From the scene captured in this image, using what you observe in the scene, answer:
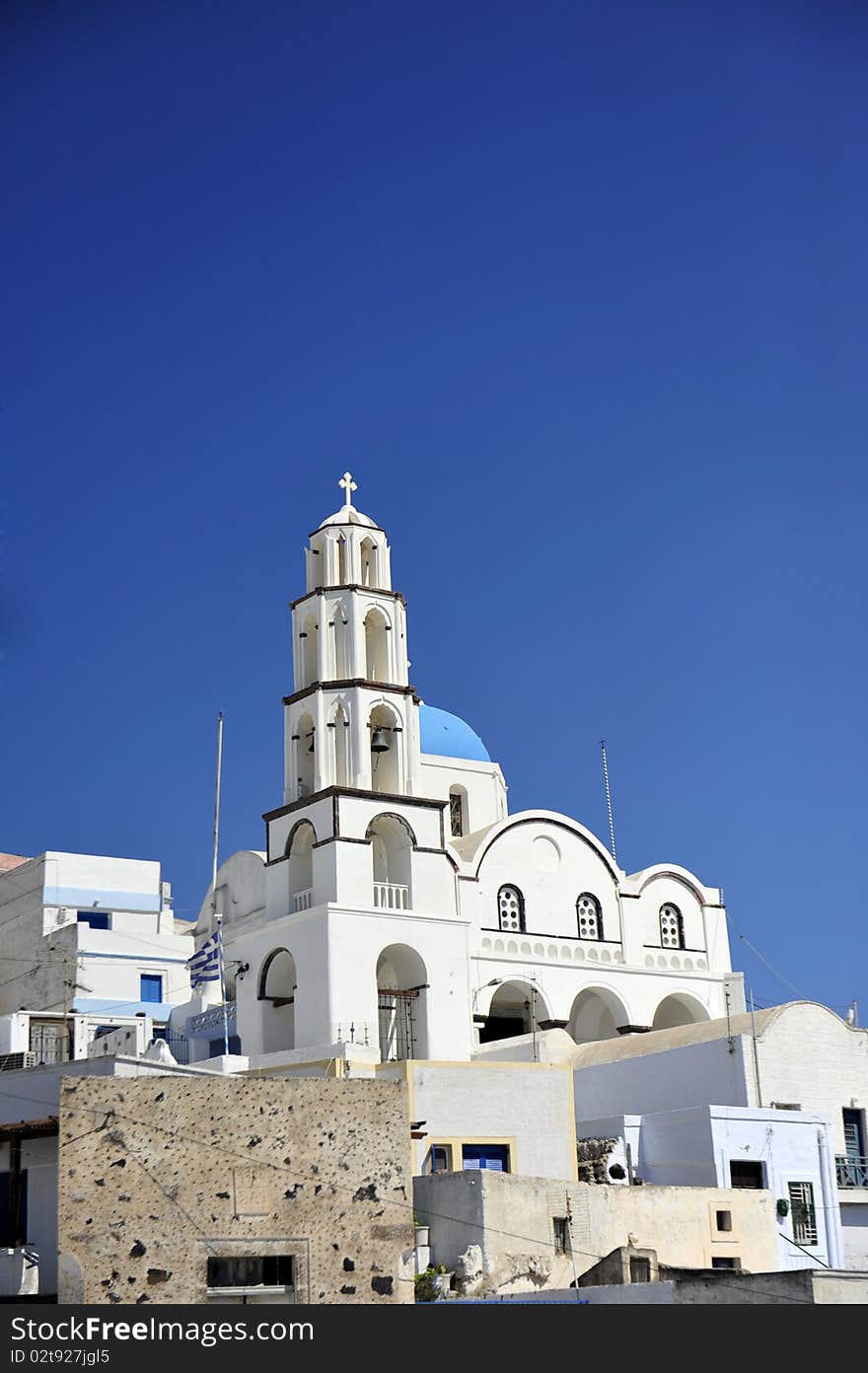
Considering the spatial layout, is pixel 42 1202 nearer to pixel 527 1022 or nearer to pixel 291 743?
pixel 291 743

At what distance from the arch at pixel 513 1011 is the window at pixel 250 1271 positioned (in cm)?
1933

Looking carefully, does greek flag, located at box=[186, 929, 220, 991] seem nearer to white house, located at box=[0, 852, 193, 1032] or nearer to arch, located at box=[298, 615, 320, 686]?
white house, located at box=[0, 852, 193, 1032]

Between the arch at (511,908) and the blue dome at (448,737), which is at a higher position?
the blue dome at (448,737)

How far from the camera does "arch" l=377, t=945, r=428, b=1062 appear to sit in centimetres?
3591

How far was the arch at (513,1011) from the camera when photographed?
1575 inches

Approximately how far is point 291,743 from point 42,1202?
Result: 1818 centimetres

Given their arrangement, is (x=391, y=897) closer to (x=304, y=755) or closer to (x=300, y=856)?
(x=300, y=856)

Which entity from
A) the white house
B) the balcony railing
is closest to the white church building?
the white house

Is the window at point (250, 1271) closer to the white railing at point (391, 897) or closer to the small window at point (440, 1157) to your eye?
the small window at point (440, 1157)

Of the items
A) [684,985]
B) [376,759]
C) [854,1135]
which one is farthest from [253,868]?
[854,1135]

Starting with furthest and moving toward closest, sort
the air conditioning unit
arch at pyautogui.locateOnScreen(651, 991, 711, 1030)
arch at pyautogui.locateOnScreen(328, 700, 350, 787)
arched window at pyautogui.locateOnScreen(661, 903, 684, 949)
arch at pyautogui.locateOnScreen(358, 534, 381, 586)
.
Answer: arched window at pyautogui.locateOnScreen(661, 903, 684, 949)
arch at pyautogui.locateOnScreen(651, 991, 711, 1030)
arch at pyautogui.locateOnScreen(358, 534, 381, 586)
arch at pyautogui.locateOnScreen(328, 700, 350, 787)
the air conditioning unit

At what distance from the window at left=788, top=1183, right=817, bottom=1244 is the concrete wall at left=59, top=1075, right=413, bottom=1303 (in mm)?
9201

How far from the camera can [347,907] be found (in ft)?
118

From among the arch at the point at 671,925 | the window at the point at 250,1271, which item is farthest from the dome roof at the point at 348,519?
the window at the point at 250,1271
